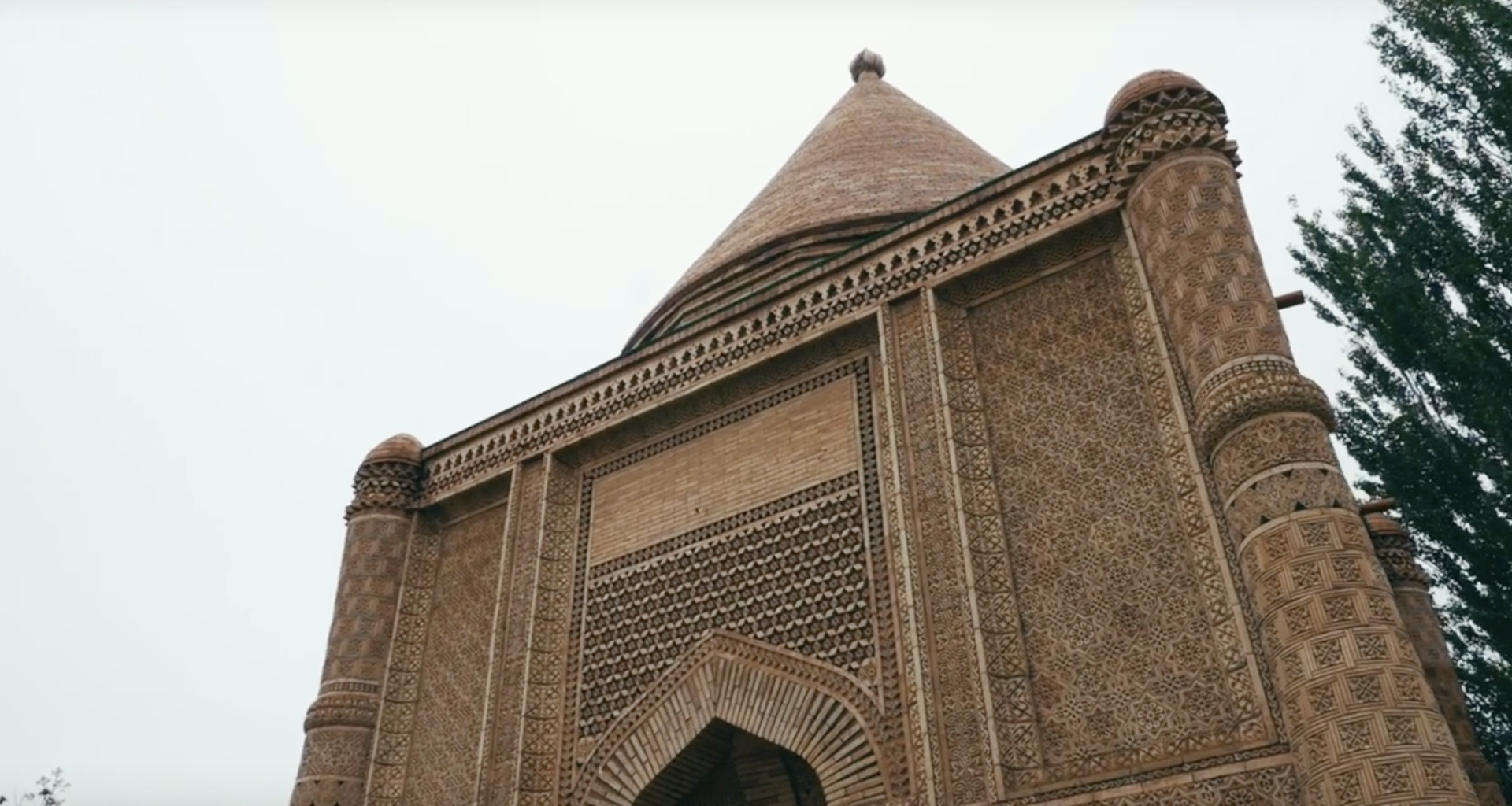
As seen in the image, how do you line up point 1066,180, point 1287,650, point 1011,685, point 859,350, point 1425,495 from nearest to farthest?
point 1287,650
point 1011,685
point 1066,180
point 859,350
point 1425,495

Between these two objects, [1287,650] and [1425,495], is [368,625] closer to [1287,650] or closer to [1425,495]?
[1287,650]

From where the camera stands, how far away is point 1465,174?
629cm

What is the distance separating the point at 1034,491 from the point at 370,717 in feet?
12.5

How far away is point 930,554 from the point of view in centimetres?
460

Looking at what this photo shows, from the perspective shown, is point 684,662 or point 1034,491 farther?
point 684,662

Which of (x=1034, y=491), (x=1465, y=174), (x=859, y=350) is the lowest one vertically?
(x=1034, y=491)

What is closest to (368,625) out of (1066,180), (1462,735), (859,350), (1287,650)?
(859,350)

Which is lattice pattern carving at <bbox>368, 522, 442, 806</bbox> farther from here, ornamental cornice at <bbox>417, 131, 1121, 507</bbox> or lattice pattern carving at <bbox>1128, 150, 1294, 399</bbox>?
lattice pattern carving at <bbox>1128, 150, 1294, 399</bbox>

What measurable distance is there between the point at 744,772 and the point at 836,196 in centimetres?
399

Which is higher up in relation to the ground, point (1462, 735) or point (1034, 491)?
point (1034, 491)

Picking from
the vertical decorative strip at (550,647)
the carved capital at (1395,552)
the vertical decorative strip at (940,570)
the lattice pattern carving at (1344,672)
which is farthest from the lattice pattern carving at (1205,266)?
the vertical decorative strip at (550,647)

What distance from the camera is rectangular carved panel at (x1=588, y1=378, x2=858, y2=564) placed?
5387 millimetres

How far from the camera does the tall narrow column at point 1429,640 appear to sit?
4547 mm

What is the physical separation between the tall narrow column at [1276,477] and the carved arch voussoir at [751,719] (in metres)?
1.60
